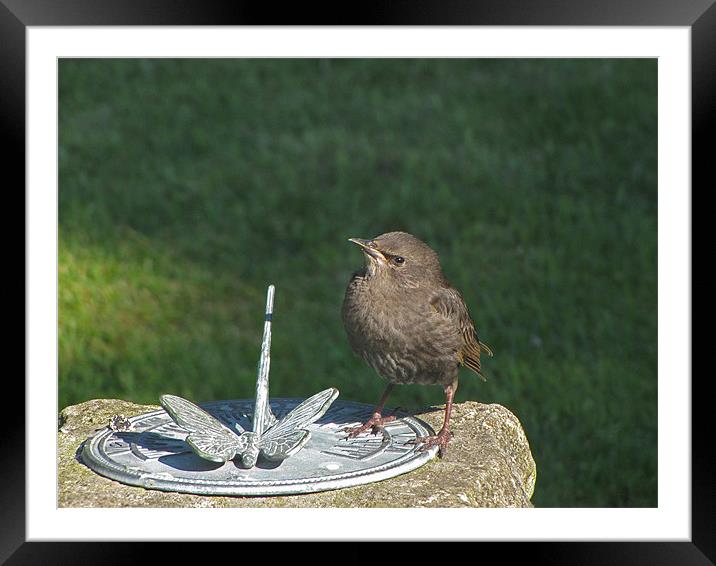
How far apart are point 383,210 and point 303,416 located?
13.2 feet

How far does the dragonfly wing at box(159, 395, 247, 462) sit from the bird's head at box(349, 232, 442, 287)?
2.44 feet

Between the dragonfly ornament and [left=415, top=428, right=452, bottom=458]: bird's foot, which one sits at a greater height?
the dragonfly ornament

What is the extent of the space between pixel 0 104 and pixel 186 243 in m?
4.04

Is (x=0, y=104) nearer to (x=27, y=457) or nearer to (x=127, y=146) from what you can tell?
(x=27, y=457)

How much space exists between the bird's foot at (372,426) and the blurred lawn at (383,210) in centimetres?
165

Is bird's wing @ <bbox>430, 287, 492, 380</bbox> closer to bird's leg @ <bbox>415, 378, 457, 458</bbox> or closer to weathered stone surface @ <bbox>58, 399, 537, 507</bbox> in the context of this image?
bird's leg @ <bbox>415, 378, 457, 458</bbox>

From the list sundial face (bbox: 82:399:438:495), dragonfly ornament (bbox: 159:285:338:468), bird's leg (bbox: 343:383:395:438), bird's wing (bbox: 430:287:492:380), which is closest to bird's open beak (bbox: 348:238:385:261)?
bird's wing (bbox: 430:287:492:380)

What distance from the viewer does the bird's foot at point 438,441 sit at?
368 centimetres

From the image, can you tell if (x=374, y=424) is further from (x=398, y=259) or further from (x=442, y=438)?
(x=398, y=259)

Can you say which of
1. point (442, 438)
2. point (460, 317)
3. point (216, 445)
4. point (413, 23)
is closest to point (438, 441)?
point (442, 438)

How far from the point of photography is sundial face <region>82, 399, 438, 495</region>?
3.28 m

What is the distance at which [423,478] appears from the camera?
11.5 feet

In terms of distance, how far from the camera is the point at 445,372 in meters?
3.76

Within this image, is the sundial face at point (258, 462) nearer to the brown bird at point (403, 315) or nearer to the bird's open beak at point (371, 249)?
the brown bird at point (403, 315)
